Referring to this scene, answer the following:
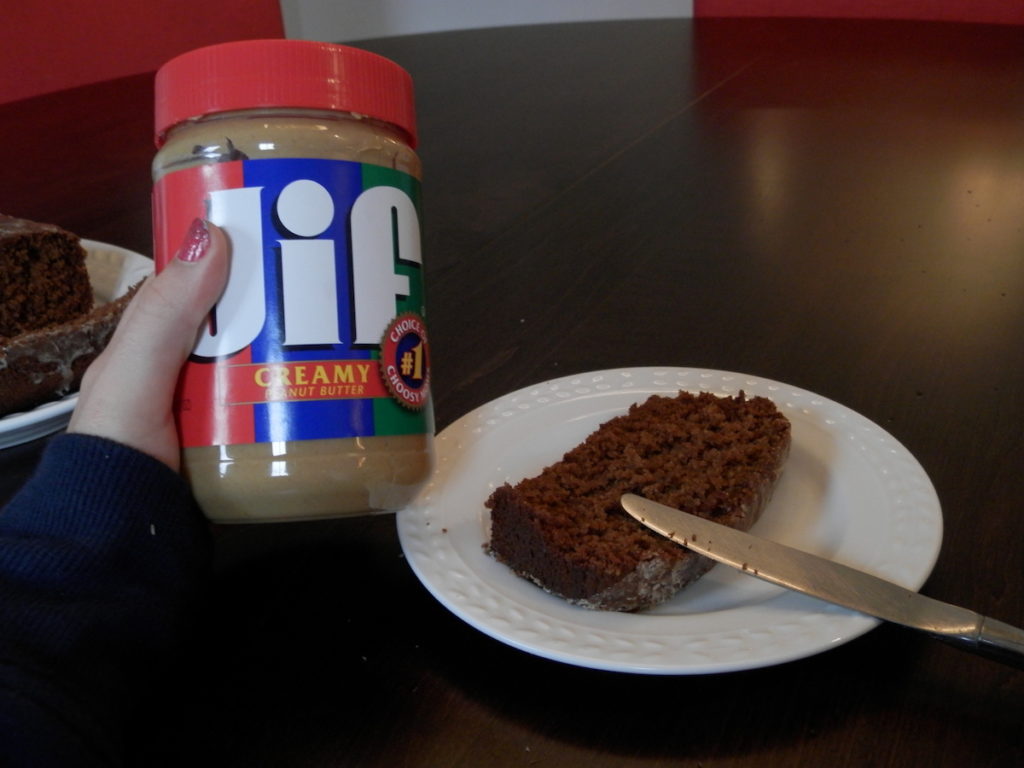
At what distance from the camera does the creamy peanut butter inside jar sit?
0.67 m

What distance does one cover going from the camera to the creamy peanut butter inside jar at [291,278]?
0.67 m

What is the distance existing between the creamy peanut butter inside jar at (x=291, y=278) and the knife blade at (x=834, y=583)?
0.24m

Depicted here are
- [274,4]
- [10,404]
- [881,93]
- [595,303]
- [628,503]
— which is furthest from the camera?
[274,4]

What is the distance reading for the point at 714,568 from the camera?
2.60 ft

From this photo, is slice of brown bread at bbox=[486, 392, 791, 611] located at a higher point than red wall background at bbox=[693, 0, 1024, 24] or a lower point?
lower

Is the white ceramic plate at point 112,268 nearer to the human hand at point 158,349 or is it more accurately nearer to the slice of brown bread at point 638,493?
the human hand at point 158,349

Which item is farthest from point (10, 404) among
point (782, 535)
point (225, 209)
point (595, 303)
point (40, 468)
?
point (782, 535)

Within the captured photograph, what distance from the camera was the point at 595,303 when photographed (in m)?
1.34

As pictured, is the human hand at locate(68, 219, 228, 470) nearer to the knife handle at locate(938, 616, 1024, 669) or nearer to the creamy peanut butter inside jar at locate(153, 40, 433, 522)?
the creamy peanut butter inside jar at locate(153, 40, 433, 522)

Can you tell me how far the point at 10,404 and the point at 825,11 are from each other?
320 centimetres

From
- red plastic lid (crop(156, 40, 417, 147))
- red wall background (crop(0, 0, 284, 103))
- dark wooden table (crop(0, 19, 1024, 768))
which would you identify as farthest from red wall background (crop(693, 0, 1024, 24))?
red plastic lid (crop(156, 40, 417, 147))

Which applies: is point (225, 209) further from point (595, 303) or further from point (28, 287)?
point (28, 287)

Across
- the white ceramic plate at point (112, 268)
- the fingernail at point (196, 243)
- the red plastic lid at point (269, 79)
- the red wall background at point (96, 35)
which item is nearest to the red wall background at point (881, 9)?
the red wall background at point (96, 35)

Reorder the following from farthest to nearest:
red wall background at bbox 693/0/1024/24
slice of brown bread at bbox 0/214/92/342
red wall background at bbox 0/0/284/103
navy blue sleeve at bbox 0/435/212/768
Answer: red wall background at bbox 693/0/1024/24 → red wall background at bbox 0/0/284/103 → slice of brown bread at bbox 0/214/92/342 → navy blue sleeve at bbox 0/435/212/768
